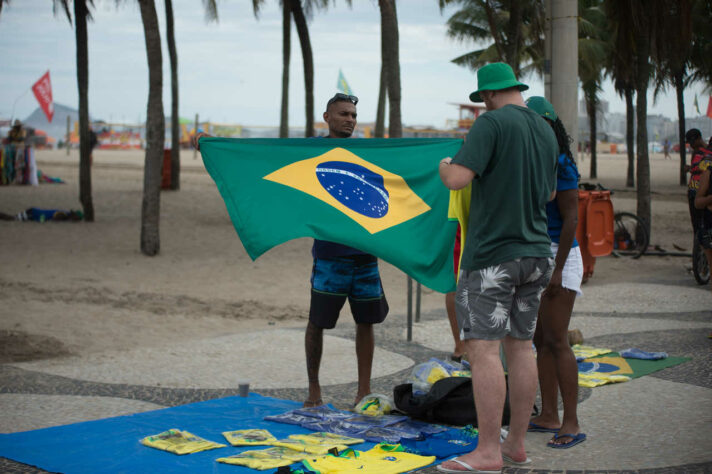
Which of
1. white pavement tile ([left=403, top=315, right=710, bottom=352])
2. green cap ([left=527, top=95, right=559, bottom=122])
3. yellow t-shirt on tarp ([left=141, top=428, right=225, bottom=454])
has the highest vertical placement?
green cap ([left=527, top=95, right=559, bottom=122])

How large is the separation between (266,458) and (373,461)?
1.86ft

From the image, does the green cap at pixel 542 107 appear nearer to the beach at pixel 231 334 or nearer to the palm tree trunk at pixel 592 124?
the beach at pixel 231 334

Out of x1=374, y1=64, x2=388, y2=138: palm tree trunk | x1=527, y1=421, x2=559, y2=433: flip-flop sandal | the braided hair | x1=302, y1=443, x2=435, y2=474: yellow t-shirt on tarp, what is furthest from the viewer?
x1=374, y1=64, x2=388, y2=138: palm tree trunk

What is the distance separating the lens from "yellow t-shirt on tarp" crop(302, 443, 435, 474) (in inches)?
159

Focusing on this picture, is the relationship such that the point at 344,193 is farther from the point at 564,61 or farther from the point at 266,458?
the point at 564,61

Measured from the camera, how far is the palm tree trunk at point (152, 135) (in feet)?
47.3

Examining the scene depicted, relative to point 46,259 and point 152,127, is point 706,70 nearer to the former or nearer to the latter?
point 152,127

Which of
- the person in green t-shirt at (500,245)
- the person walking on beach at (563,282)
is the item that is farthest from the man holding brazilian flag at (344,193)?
the person in green t-shirt at (500,245)

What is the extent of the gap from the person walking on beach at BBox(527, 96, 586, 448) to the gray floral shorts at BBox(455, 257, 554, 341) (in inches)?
16.0

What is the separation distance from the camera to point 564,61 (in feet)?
21.1

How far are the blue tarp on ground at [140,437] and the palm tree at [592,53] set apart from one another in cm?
2923

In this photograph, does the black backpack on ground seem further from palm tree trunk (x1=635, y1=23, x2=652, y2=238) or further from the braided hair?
palm tree trunk (x1=635, y1=23, x2=652, y2=238)

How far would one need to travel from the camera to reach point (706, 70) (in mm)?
33500

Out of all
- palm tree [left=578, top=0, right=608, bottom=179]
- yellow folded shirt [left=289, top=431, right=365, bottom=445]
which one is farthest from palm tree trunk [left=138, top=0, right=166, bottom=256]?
palm tree [left=578, top=0, right=608, bottom=179]
